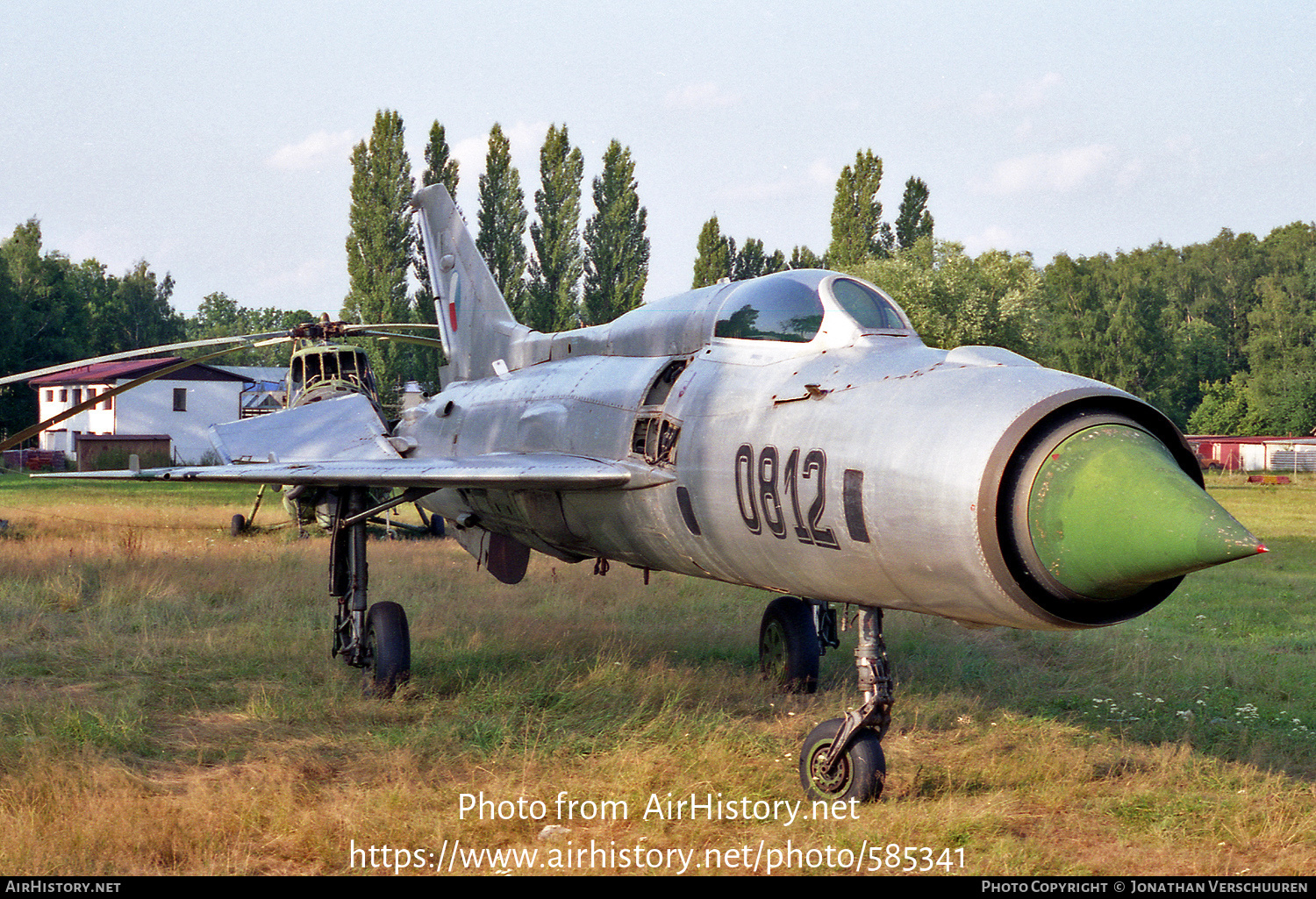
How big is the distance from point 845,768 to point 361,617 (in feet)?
15.8

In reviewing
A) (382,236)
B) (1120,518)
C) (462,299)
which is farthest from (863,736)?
(382,236)

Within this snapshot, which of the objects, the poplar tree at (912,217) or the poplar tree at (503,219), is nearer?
the poplar tree at (503,219)

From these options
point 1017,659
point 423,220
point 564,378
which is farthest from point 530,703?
point 423,220

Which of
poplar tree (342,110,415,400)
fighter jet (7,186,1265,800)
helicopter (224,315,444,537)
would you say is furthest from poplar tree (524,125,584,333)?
fighter jet (7,186,1265,800)

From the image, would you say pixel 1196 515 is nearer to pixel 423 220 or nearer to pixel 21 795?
pixel 21 795

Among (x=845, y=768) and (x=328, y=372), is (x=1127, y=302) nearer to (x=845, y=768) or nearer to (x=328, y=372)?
(x=328, y=372)

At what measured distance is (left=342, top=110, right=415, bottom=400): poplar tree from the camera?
44.8 m

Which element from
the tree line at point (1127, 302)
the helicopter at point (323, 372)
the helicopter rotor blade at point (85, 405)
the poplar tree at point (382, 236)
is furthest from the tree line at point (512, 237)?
the helicopter rotor blade at point (85, 405)

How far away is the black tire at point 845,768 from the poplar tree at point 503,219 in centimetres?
4166

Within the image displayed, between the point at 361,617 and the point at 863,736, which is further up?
the point at 361,617

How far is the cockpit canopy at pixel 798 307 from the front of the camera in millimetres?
6049

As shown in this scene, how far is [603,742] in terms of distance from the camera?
6.91m

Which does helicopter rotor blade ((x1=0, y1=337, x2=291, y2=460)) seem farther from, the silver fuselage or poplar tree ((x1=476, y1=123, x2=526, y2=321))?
poplar tree ((x1=476, y1=123, x2=526, y2=321))

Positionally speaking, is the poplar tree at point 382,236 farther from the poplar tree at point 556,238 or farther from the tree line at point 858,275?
the poplar tree at point 556,238
